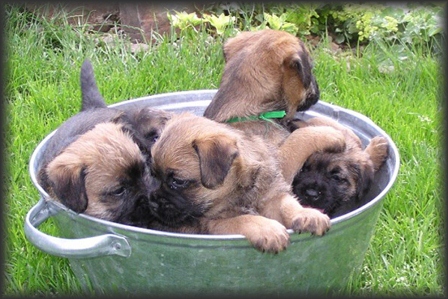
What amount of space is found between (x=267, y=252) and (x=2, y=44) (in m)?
3.35

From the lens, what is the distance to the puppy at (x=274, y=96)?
3287mm

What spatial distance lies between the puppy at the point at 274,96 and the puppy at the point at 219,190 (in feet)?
0.96

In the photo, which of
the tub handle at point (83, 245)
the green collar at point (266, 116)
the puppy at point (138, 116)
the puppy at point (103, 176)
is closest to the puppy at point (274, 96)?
the green collar at point (266, 116)

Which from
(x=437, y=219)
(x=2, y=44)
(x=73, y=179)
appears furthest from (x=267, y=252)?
(x=2, y=44)

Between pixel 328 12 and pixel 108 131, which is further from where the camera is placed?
pixel 328 12

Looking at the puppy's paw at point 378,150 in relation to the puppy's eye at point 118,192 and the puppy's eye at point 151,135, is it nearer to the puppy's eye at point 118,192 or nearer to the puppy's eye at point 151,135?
the puppy's eye at point 151,135

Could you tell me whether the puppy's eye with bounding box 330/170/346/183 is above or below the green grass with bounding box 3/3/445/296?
above

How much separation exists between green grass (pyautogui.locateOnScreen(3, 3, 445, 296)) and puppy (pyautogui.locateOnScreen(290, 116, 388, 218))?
1.10ft

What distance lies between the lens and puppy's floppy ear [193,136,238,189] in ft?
8.84

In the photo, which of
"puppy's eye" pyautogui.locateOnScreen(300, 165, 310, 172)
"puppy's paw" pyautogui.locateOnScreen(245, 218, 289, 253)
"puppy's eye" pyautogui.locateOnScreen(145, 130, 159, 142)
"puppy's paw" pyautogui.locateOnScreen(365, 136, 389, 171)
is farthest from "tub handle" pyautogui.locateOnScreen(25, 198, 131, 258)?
"puppy's paw" pyautogui.locateOnScreen(365, 136, 389, 171)

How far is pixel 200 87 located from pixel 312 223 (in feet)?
7.54

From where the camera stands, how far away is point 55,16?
Answer: 5.59 m

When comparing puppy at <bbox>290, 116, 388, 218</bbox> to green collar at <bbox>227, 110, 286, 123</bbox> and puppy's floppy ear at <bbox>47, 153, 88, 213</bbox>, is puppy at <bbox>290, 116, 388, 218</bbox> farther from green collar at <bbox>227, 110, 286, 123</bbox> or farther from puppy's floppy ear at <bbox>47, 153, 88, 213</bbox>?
puppy's floppy ear at <bbox>47, 153, 88, 213</bbox>

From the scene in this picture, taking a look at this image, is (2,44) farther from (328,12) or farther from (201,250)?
(201,250)
